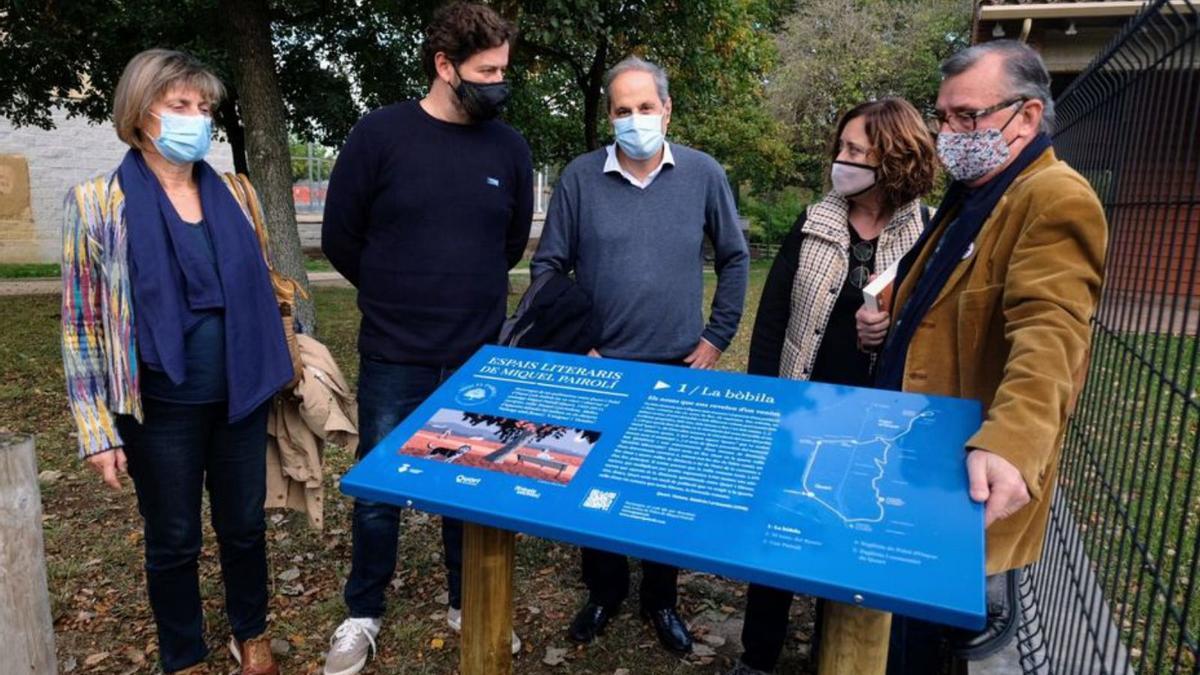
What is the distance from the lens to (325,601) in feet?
11.7

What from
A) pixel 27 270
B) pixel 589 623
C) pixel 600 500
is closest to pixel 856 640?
pixel 600 500

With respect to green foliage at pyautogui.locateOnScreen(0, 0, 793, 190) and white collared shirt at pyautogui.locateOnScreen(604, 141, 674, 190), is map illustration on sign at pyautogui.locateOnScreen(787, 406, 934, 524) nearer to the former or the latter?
white collared shirt at pyautogui.locateOnScreen(604, 141, 674, 190)

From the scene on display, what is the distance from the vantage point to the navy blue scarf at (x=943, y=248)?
1998 mm

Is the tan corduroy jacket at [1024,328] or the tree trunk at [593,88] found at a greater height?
the tree trunk at [593,88]

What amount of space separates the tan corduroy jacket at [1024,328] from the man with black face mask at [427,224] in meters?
1.49

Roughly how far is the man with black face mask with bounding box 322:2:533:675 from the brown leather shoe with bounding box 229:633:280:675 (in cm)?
20

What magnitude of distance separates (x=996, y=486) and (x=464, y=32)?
85.2 inches

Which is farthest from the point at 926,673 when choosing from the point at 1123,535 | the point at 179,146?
the point at 179,146

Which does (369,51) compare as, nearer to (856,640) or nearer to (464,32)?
(464,32)

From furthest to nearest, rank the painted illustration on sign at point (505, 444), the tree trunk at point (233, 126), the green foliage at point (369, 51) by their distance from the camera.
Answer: the tree trunk at point (233, 126), the green foliage at point (369, 51), the painted illustration on sign at point (505, 444)

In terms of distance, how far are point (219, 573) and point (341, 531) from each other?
68cm

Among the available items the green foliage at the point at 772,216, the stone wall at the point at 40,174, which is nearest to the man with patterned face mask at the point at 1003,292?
the stone wall at the point at 40,174

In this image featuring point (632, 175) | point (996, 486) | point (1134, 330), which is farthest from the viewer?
point (632, 175)

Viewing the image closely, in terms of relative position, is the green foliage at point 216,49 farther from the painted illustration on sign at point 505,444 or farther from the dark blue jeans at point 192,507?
the painted illustration on sign at point 505,444
